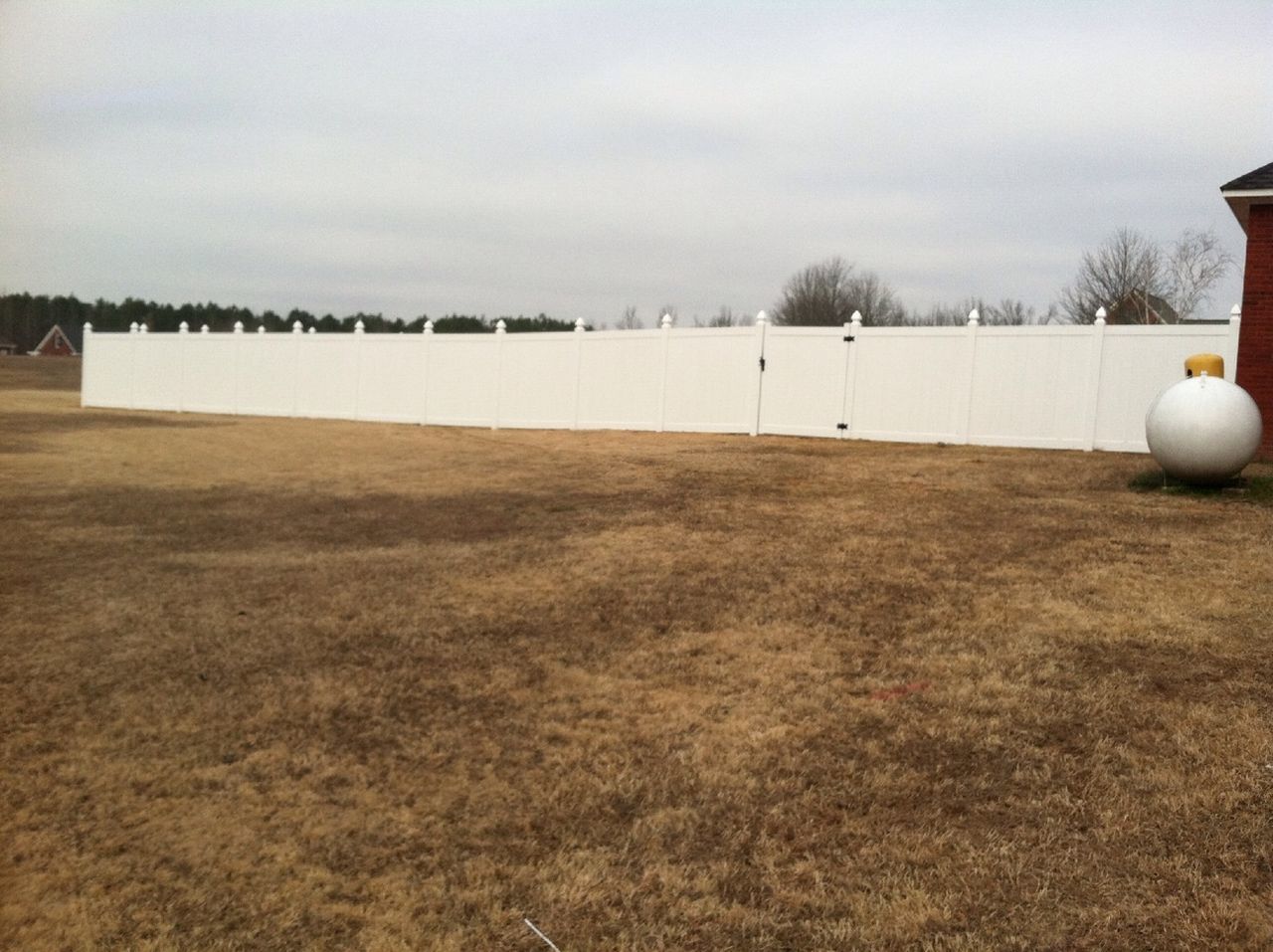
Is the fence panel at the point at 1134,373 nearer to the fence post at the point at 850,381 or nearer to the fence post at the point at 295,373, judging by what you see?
the fence post at the point at 850,381

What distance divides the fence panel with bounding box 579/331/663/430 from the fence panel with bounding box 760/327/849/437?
7.64 ft

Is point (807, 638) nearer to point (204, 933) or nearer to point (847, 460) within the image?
point (204, 933)

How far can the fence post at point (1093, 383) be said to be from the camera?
1449 cm

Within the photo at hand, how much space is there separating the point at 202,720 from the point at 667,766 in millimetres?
2394

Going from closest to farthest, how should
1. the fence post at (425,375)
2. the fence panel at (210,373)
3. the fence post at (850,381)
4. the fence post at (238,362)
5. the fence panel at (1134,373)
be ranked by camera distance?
1. the fence panel at (1134,373)
2. the fence post at (850,381)
3. the fence post at (425,375)
4. the fence post at (238,362)
5. the fence panel at (210,373)

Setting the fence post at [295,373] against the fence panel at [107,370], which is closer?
the fence post at [295,373]

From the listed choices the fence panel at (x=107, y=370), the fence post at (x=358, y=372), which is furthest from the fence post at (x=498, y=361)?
the fence panel at (x=107, y=370)

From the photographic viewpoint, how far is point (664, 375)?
18.6 meters

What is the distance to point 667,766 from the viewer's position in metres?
4.74

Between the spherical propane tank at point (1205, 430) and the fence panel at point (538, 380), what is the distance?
11.8 m

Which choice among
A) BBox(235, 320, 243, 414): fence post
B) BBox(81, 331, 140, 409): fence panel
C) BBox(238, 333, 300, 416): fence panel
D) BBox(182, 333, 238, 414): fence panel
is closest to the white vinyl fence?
BBox(238, 333, 300, 416): fence panel

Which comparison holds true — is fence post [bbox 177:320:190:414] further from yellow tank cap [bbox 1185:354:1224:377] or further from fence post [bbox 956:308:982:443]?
yellow tank cap [bbox 1185:354:1224:377]

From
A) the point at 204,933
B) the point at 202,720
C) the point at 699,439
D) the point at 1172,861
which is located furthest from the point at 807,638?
the point at 699,439

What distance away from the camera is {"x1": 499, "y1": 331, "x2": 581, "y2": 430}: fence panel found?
20.3 metres
